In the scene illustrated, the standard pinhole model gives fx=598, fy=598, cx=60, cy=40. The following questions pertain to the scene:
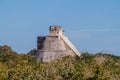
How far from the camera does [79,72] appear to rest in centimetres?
2978

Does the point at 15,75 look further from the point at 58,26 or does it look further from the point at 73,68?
the point at 58,26

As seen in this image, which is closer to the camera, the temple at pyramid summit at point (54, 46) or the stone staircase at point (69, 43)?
the temple at pyramid summit at point (54, 46)

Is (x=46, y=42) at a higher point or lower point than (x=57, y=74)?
higher

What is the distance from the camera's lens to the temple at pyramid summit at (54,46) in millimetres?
57622

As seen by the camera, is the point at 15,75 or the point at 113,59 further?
the point at 113,59

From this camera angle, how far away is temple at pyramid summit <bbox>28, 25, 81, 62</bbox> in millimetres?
57622

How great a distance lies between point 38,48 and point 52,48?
2.65 metres

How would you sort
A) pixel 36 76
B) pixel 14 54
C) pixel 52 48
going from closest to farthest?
1. pixel 36 76
2. pixel 14 54
3. pixel 52 48

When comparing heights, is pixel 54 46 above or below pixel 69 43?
below

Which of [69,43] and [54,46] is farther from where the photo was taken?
[69,43]

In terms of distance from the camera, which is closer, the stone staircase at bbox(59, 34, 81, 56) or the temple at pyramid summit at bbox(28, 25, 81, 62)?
the temple at pyramid summit at bbox(28, 25, 81, 62)

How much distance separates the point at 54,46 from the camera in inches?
2319

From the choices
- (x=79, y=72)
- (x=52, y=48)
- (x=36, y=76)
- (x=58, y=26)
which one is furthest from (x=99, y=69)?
(x=58, y=26)

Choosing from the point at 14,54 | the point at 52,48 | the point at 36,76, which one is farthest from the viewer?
the point at 52,48
